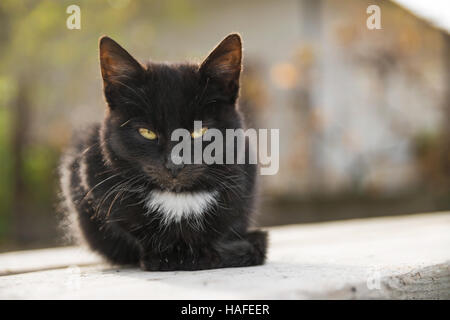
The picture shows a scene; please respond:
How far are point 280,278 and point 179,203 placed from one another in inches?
18.5

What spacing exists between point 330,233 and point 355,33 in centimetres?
414

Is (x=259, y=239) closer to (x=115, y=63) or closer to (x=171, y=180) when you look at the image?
(x=171, y=180)

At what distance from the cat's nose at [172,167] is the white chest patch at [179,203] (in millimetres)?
131

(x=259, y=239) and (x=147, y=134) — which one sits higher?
(x=147, y=134)

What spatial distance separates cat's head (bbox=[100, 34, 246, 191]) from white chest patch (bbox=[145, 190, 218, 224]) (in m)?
0.03


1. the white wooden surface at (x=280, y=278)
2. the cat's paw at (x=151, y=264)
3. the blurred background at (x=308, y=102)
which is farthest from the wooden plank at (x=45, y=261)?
the blurred background at (x=308, y=102)

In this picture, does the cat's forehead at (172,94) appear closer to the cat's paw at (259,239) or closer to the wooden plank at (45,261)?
the cat's paw at (259,239)

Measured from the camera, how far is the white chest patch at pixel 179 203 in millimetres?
1742

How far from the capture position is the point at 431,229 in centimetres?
313

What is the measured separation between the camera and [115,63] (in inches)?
70.6

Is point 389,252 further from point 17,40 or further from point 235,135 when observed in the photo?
point 17,40

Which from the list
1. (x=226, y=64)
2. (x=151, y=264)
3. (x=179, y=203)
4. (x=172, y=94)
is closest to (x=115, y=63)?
(x=172, y=94)

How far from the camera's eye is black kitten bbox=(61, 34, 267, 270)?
67.4 inches
